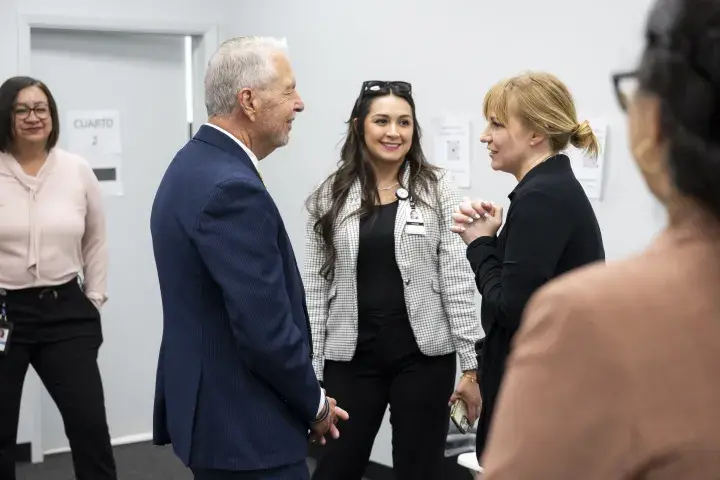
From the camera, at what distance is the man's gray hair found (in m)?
2.03

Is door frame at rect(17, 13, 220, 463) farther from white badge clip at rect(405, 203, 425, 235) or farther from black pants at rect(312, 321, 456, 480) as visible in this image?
white badge clip at rect(405, 203, 425, 235)

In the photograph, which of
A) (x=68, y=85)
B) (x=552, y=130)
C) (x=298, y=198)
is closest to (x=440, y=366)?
(x=552, y=130)

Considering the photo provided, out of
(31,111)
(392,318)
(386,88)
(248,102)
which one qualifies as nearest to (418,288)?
(392,318)

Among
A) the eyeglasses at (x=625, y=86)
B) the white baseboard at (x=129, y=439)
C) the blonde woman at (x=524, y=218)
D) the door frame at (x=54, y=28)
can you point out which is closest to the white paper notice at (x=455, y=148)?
the blonde woman at (x=524, y=218)

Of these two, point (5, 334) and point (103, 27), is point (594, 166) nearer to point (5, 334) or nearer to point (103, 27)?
point (5, 334)

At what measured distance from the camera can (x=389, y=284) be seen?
111 inches

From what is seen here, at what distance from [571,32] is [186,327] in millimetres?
1808

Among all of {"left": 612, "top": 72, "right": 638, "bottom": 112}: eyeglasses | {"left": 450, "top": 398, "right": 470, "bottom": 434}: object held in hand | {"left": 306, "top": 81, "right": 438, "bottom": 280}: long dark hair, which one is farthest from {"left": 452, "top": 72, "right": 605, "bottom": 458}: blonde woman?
{"left": 612, "top": 72, "right": 638, "bottom": 112}: eyeglasses

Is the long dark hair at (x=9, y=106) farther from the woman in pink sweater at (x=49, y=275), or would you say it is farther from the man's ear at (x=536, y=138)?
the man's ear at (x=536, y=138)

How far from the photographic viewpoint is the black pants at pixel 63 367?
10.1 ft

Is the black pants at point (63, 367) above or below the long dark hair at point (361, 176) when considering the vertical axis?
below

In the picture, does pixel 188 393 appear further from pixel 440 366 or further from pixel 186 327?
pixel 440 366

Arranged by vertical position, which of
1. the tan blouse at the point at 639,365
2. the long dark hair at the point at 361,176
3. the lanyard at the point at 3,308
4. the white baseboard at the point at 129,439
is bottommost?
the white baseboard at the point at 129,439

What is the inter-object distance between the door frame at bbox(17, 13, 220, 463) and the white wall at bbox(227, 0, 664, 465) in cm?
27
